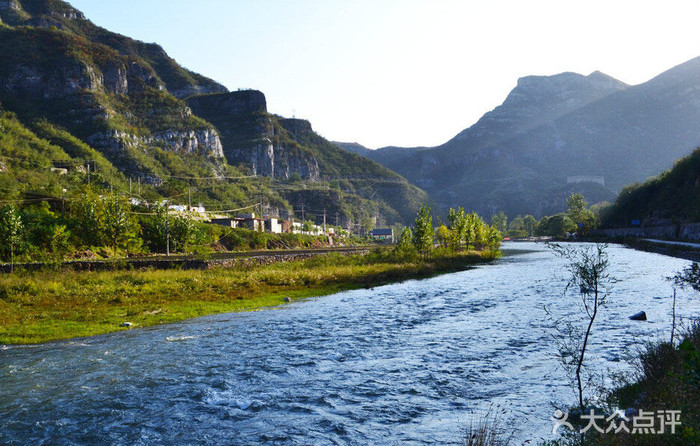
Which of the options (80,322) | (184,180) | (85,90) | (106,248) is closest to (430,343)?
(80,322)

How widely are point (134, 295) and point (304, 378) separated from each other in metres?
22.9

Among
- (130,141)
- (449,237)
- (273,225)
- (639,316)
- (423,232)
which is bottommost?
(639,316)

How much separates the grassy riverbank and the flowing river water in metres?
3.15

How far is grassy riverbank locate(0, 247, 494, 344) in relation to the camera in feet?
77.4

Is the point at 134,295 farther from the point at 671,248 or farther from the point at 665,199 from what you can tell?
the point at 665,199

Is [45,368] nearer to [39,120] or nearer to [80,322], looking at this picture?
[80,322]

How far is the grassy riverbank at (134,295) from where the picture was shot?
23594 mm

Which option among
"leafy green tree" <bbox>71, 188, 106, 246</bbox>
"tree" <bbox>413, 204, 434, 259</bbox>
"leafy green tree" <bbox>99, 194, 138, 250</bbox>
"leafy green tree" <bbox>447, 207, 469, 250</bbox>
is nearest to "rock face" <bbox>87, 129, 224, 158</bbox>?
"leafy green tree" <bbox>71, 188, 106, 246</bbox>

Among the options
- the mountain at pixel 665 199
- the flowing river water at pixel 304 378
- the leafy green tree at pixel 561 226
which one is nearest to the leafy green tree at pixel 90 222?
the flowing river water at pixel 304 378

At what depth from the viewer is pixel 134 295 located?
106 ft

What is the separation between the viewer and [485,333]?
71.3 feet

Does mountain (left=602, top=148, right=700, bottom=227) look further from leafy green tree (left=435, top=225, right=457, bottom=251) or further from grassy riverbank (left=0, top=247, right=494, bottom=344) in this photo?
grassy riverbank (left=0, top=247, right=494, bottom=344)

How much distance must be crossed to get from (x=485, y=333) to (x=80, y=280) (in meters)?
32.6

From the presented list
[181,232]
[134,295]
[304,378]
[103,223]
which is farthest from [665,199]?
[103,223]
